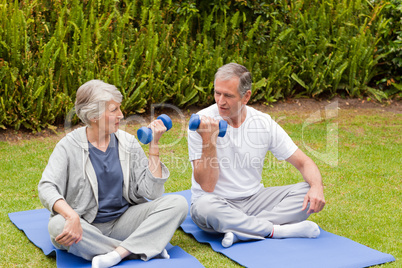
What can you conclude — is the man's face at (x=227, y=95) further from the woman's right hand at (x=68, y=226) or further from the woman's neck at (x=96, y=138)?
the woman's right hand at (x=68, y=226)

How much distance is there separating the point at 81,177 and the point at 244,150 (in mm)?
1322

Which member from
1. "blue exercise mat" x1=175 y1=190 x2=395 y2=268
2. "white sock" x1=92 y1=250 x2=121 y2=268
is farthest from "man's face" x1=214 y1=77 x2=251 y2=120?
"white sock" x1=92 y1=250 x2=121 y2=268

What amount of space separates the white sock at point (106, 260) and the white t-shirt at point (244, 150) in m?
0.94

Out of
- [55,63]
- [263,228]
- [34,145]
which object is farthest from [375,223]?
[55,63]

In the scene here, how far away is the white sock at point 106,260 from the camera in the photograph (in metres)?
3.51

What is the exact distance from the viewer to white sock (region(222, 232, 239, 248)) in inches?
158

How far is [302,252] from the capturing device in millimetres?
3891

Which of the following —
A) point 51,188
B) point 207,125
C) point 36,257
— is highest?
point 207,125

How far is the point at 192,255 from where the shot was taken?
13.0 feet

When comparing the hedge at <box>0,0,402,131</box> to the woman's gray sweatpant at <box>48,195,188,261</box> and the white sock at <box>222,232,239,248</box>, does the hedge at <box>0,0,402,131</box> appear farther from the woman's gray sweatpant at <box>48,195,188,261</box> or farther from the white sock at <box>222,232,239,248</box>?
the white sock at <box>222,232,239,248</box>

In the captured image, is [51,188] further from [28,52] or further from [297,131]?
[297,131]

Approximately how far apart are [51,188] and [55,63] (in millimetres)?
4348

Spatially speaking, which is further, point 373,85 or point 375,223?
point 373,85

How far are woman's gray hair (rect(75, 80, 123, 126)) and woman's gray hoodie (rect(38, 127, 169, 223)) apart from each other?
0.69 ft
